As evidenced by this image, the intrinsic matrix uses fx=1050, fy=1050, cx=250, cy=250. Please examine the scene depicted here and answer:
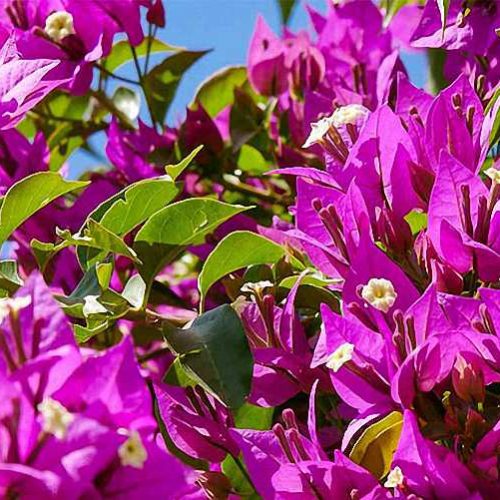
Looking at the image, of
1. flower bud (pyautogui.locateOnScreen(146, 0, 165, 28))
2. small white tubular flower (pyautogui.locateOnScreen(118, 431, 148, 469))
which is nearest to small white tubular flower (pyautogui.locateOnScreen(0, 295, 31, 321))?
small white tubular flower (pyautogui.locateOnScreen(118, 431, 148, 469))

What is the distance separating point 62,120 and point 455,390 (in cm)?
75

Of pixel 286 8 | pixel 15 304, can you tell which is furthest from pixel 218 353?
pixel 286 8

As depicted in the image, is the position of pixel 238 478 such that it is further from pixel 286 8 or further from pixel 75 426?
pixel 286 8

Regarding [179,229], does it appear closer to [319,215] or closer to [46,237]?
[319,215]

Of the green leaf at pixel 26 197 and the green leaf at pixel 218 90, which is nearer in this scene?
the green leaf at pixel 26 197

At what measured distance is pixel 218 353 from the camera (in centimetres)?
74

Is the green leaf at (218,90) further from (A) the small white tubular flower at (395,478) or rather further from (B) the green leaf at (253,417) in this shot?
(A) the small white tubular flower at (395,478)

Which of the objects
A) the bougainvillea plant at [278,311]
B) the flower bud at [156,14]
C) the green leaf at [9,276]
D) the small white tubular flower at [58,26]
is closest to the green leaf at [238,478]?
the bougainvillea plant at [278,311]

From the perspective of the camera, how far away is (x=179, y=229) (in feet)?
2.86

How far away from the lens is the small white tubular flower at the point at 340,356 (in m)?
0.72

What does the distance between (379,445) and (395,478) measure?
0.12 feet

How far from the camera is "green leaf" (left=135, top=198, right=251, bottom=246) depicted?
0.85 m

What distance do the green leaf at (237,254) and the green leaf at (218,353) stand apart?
0.11 metres

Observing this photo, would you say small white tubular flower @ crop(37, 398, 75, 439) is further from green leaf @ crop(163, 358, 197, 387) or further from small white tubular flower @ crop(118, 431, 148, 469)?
green leaf @ crop(163, 358, 197, 387)
